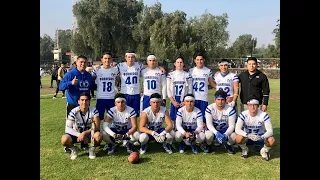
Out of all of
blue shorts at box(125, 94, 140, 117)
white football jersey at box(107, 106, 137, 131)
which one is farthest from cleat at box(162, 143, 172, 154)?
blue shorts at box(125, 94, 140, 117)

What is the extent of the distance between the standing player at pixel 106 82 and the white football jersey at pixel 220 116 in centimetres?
227

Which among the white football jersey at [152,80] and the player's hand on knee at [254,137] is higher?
the white football jersey at [152,80]

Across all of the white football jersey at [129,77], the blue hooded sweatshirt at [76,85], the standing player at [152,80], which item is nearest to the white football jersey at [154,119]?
the standing player at [152,80]

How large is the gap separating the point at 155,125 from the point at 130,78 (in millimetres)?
1414

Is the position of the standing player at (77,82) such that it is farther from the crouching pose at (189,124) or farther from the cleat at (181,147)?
the cleat at (181,147)

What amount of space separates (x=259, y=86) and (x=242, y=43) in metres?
58.7

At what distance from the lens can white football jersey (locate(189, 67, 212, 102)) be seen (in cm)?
709

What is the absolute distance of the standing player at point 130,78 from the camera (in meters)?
7.07

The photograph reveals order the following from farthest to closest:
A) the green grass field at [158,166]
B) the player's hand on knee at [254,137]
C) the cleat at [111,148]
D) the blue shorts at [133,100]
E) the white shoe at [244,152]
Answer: the blue shorts at [133,100] → the cleat at [111,148] → the white shoe at [244,152] → the player's hand on knee at [254,137] → the green grass field at [158,166]

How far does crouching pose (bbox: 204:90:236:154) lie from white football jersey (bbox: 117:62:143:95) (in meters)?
1.87

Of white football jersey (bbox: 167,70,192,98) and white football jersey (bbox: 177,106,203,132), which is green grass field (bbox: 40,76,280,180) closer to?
white football jersey (bbox: 177,106,203,132)
